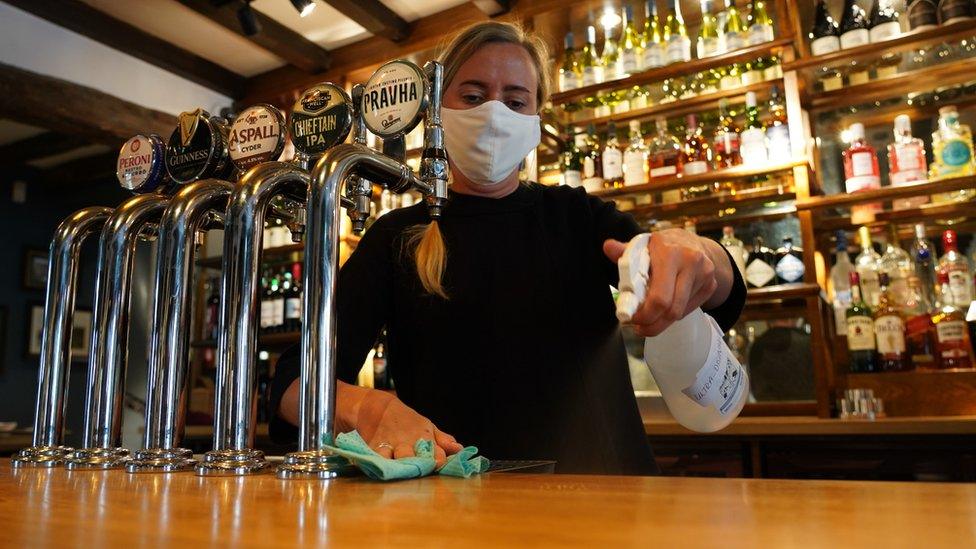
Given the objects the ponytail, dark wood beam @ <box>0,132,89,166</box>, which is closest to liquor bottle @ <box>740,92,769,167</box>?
the ponytail

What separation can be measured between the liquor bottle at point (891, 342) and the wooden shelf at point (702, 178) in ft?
1.96

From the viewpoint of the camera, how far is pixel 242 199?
712 mm

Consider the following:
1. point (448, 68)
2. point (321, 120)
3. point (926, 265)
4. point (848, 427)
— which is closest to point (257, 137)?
point (321, 120)

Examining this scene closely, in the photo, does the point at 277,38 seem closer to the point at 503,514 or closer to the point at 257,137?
the point at 257,137

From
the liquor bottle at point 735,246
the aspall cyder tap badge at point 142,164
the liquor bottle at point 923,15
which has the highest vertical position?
the liquor bottle at point 923,15

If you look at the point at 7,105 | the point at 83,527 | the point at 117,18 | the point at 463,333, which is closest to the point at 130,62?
the point at 117,18

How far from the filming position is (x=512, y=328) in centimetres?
115

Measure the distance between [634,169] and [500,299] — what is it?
181cm

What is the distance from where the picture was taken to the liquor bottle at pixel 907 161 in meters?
2.44

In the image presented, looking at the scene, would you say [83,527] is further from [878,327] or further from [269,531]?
[878,327]

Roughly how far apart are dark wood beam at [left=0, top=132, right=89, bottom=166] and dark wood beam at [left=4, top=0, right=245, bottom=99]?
1.68m

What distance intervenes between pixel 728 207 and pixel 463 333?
1.95 meters

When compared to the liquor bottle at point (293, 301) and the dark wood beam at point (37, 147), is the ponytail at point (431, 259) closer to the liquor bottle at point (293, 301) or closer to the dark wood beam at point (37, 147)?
the liquor bottle at point (293, 301)

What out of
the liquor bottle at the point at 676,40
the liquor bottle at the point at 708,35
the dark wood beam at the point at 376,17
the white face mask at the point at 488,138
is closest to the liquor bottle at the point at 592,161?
the liquor bottle at the point at 676,40
